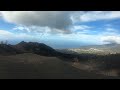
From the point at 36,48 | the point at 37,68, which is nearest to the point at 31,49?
the point at 36,48

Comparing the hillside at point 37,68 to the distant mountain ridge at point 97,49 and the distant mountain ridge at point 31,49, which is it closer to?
the distant mountain ridge at point 31,49

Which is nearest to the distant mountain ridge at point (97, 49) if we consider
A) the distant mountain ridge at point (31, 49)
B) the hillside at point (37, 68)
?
the distant mountain ridge at point (31, 49)

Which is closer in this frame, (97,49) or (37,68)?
(37,68)

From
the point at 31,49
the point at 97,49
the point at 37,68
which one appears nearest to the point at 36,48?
the point at 31,49

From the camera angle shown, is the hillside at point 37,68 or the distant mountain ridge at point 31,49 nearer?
the hillside at point 37,68

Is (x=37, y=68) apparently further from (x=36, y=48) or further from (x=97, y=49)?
(x=97, y=49)

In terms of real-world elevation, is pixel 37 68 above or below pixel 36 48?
below

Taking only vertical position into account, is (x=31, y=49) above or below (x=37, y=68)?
above

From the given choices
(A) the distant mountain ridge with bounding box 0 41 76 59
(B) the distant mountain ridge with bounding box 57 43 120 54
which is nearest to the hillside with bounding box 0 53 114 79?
(A) the distant mountain ridge with bounding box 0 41 76 59

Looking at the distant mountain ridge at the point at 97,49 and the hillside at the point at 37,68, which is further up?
the distant mountain ridge at the point at 97,49

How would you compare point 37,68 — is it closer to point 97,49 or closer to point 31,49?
point 31,49

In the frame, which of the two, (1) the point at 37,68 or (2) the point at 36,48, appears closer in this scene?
(1) the point at 37,68
